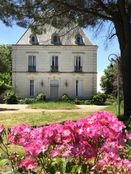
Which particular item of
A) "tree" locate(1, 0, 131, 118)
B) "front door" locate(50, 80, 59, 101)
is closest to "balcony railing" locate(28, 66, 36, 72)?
"front door" locate(50, 80, 59, 101)

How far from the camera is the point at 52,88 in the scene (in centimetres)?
5512

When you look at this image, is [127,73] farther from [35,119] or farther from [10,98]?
[10,98]

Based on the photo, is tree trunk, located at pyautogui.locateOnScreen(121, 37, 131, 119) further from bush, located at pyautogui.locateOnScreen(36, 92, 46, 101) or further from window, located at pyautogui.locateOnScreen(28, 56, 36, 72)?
window, located at pyautogui.locateOnScreen(28, 56, 36, 72)

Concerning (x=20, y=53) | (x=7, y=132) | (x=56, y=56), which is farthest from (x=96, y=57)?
(x=7, y=132)

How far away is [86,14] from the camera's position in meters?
20.3

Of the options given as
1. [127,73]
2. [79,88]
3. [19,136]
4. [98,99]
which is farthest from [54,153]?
[79,88]

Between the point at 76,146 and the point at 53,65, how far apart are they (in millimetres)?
52839

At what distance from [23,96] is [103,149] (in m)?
51.4

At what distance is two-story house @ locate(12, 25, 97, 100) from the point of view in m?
55.6

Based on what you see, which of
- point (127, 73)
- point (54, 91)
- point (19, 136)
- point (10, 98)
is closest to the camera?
point (19, 136)

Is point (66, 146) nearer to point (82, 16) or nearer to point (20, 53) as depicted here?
point (82, 16)

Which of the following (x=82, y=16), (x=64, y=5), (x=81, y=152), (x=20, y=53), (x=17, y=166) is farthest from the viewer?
(x=20, y=53)

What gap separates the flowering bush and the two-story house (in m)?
51.7

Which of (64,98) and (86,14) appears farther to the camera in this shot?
(64,98)
